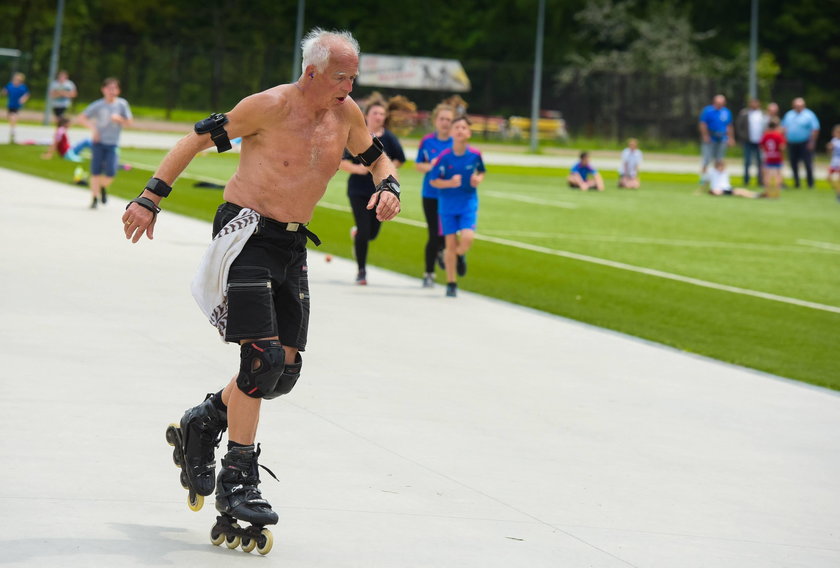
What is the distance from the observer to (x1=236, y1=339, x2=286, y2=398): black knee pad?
556 cm

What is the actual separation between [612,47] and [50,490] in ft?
249

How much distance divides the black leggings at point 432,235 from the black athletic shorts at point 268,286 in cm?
882

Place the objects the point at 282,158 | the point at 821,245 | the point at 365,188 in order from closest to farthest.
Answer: the point at 282,158 → the point at 365,188 → the point at 821,245

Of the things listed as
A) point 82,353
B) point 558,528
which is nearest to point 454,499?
point 558,528

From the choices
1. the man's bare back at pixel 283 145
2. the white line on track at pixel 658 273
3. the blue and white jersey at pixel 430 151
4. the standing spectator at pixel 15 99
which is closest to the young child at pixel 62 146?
the standing spectator at pixel 15 99

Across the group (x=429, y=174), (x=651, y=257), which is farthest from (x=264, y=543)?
(x=651, y=257)

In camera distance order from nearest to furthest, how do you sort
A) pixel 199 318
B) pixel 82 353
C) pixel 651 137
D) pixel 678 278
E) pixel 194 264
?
pixel 82 353 → pixel 199 318 → pixel 194 264 → pixel 678 278 → pixel 651 137

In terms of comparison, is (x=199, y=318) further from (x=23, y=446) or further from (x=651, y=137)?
(x=651, y=137)

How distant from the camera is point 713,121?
122ft

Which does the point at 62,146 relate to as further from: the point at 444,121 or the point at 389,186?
the point at 389,186

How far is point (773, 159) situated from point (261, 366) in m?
31.2

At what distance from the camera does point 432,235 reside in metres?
14.8

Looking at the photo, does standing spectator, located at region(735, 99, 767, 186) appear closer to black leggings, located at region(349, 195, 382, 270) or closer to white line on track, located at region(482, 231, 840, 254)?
white line on track, located at region(482, 231, 840, 254)

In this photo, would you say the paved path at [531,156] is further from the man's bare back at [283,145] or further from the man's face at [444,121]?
the man's bare back at [283,145]
